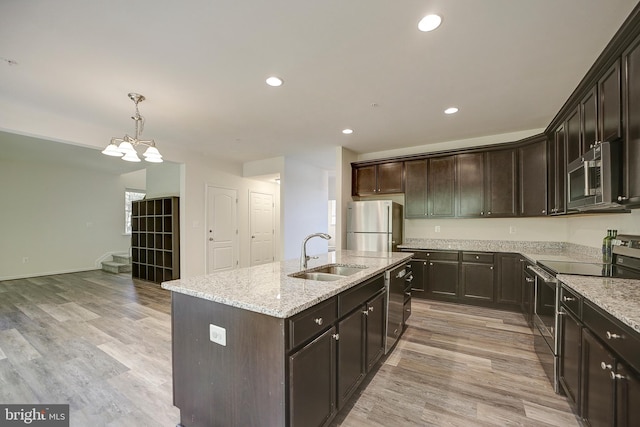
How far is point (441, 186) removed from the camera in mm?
4430

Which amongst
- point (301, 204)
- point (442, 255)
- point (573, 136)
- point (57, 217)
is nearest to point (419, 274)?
point (442, 255)

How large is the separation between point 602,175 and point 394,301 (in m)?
1.79

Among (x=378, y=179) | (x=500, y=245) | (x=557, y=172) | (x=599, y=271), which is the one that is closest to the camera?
(x=599, y=271)

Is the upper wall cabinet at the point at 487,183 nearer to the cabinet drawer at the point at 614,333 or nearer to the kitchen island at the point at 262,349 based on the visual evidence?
the cabinet drawer at the point at 614,333

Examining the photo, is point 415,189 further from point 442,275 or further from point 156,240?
point 156,240

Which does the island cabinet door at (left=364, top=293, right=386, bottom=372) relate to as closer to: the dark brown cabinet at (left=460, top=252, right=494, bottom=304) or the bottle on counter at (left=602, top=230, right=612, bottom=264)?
the bottle on counter at (left=602, top=230, right=612, bottom=264)

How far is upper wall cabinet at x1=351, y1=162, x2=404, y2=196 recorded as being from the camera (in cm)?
478

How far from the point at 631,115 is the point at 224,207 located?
5847 mm

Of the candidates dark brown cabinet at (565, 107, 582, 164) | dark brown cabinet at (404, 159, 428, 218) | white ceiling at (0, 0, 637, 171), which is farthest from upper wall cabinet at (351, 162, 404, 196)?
dark brown cabinet at (565, 107, 582, 164)

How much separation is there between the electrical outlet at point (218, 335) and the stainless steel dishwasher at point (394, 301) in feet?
4.91

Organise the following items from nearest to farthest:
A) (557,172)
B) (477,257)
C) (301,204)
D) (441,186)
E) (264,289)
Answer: (264,289) → (557,172) → (477,257) → (441,186) → (301,204)

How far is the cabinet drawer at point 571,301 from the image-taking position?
1.62m

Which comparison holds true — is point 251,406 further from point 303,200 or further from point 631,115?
point 303,200

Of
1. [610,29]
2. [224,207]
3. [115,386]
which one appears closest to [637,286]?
[610,29]
